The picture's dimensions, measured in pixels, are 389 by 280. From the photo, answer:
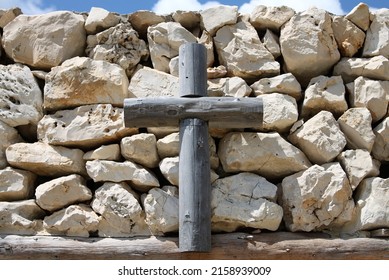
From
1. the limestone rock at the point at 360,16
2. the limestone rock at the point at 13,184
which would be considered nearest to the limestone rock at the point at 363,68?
the limestone rock at the point at 360,16

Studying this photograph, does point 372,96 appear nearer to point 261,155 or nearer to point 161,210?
point 261,155

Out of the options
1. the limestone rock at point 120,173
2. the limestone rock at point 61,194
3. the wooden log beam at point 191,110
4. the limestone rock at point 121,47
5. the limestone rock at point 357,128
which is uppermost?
the limestone rock at point 121,47

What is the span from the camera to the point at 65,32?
403 centimetres

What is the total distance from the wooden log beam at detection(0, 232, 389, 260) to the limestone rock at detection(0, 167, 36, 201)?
0.34m

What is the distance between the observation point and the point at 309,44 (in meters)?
3.90

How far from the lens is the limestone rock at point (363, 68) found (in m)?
3.89

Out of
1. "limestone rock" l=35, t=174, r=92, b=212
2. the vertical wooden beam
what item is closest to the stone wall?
"limestone rock" l=35, t=174, r=92, b=212

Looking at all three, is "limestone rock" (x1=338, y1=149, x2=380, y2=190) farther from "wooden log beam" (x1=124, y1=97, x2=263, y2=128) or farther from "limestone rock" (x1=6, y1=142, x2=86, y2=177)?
"limestone rock" (x1=6, y1=142, x2=86, y2=177)

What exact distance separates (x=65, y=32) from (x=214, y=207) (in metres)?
1.93

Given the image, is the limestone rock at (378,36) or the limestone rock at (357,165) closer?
the limestone rock at (357,165)

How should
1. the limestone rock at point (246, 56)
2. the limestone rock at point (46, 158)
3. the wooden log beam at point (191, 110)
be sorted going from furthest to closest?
the limestone rock at point (246, 56), the limestone rock at point (46, 158), the wooden log beam at point (191, 110)

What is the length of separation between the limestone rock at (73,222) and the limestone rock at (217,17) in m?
1.80

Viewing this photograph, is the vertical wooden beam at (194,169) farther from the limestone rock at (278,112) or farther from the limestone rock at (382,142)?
the limestone rock at (382,142)

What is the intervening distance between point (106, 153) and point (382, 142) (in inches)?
86.0
